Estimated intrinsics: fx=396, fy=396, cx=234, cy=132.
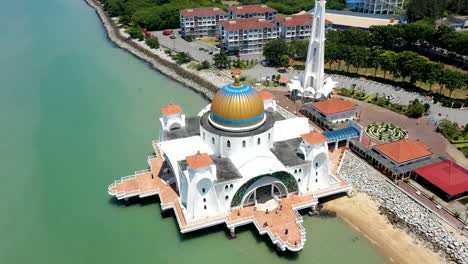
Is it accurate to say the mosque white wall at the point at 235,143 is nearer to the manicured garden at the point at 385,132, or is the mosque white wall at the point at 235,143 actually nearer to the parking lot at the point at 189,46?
the manicured garden at the point at 385,132

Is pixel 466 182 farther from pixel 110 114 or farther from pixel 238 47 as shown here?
pixel 238 47

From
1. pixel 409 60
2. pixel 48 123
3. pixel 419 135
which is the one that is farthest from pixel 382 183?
pixel 48 123

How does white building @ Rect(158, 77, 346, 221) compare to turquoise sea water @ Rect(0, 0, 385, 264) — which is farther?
white building @ Rect(158, 77, 346, 221)

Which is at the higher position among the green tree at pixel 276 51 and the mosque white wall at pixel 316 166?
the green tree at pixel 276 51

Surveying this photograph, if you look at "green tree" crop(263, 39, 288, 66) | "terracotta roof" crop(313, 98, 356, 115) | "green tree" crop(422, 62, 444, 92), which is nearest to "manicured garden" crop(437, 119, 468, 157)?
"green tree" crop(422, 62, 444, 92)

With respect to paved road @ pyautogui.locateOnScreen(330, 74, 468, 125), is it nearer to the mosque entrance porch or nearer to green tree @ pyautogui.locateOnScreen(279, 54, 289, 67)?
green tree @ pyautogui.locateOnScreen(279, 54, 289, 67)

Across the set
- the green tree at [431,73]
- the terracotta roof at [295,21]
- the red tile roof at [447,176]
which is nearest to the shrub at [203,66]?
the terracotta roof at [295,21]
